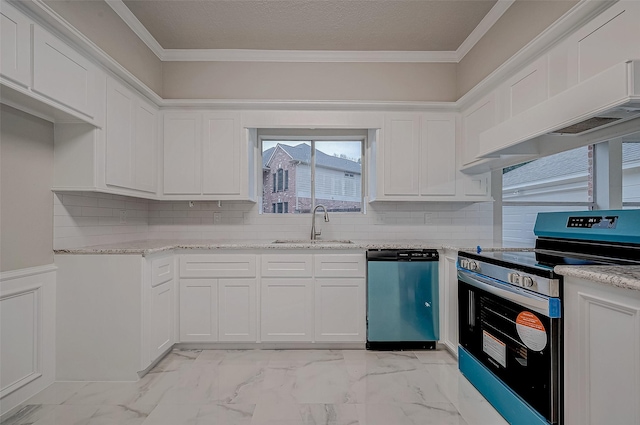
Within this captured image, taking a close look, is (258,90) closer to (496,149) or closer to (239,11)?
(239,11)

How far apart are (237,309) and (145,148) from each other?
1.62m

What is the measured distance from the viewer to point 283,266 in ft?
8.98

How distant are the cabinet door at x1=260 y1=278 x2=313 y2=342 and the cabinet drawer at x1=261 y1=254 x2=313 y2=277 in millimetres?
52

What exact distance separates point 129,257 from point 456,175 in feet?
9.41

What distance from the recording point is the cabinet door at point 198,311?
8.83 ft

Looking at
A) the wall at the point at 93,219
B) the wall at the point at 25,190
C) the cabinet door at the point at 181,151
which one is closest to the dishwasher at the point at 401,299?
the cabinet door at the point at 181,151

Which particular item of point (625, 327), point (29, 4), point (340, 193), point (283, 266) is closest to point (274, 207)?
point (340, 193)

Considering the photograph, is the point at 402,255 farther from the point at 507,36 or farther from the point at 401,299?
the point at 507,36

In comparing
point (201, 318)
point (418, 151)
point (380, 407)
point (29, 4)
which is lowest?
point (380, 407)

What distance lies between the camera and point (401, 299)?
270 centimetres

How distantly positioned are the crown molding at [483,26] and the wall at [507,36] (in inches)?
1.3

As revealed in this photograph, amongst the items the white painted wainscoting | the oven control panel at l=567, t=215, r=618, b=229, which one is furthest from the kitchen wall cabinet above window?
the white painted wainscoting

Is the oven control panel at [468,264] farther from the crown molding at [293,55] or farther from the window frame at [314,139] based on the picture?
the crown molding at [293,55]

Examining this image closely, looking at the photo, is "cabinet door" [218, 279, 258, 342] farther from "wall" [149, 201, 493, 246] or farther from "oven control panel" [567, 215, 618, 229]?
"oven control panel" [567, 215, 618, 229]
